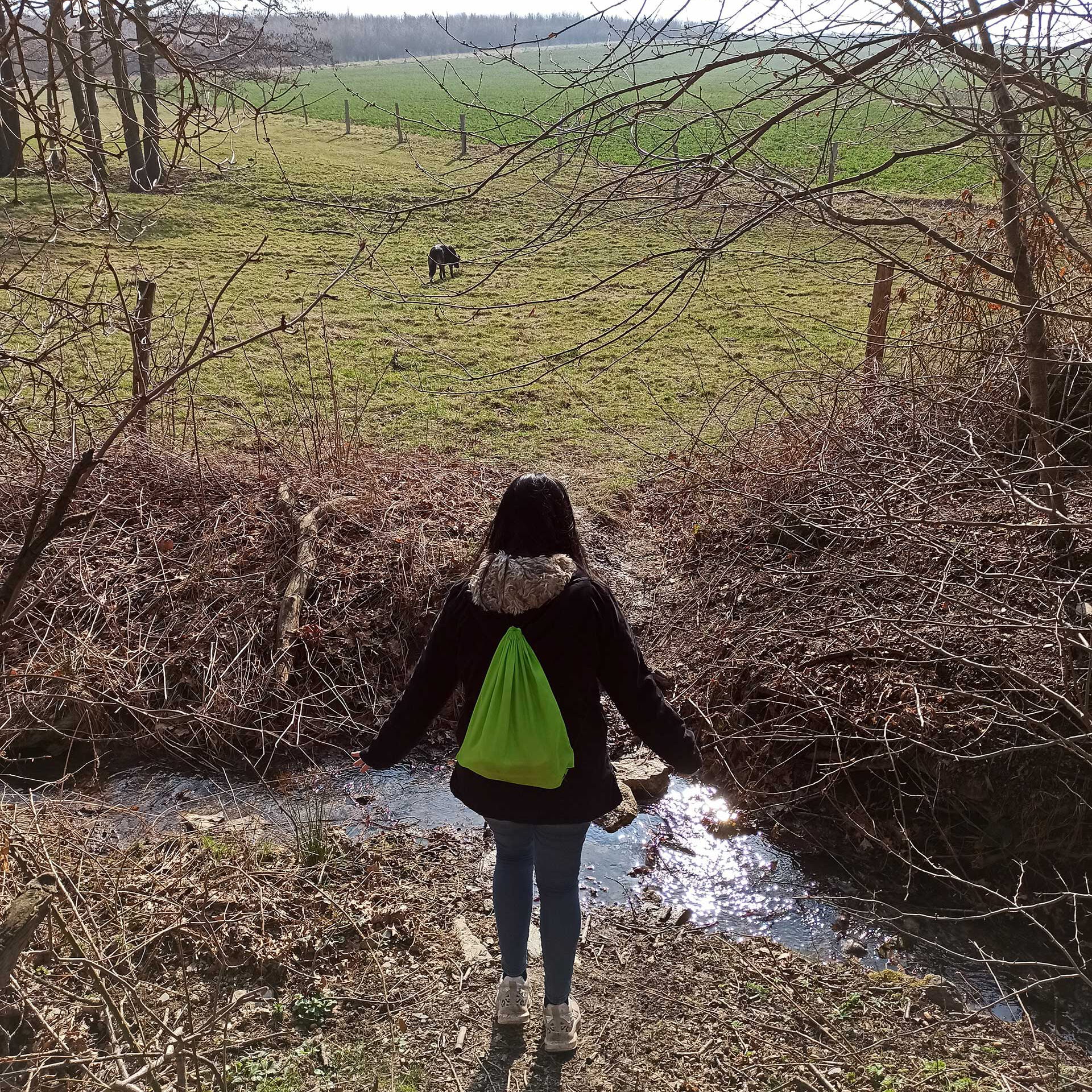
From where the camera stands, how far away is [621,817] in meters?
4.66

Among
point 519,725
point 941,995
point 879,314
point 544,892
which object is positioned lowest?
point 941,995

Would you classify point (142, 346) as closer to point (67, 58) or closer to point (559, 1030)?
point (67, 58)

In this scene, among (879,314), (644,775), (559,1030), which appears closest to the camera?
(559,1030)

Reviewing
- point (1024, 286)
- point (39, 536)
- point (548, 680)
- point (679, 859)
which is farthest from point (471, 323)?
point (39, 536)

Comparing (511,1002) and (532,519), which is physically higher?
(532,519)

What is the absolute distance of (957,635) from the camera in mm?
4562

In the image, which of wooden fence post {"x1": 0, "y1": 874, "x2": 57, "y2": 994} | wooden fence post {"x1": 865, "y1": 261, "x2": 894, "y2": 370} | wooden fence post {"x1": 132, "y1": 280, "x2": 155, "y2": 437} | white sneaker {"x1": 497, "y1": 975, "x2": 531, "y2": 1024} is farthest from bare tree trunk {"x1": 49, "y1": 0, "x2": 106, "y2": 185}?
wooden fence post {"x1": 865, "y1": 261, "x2": 894, "y2": 370}

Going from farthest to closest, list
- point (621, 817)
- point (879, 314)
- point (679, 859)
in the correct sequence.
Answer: point (879, 314), point (621, 817), point (679, 859)

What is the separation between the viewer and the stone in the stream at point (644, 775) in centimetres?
488

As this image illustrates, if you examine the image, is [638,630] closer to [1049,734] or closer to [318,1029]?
[1049,734]

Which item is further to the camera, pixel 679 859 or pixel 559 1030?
pixel 679 859

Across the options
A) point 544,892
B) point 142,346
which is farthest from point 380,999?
point 142,346

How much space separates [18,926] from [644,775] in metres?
2.95

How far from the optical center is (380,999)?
11.2 feet
